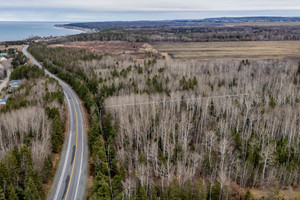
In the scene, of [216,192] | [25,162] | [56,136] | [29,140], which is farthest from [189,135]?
[25,162]

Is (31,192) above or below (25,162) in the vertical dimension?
below

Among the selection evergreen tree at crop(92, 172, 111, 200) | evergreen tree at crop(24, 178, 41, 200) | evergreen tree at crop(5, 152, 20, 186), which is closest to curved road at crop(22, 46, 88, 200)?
evergreen tree at crop(92, 172, 111, 200)

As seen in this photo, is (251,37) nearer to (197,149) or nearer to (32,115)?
(197,149)

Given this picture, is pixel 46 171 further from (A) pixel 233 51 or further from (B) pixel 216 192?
(A) pixel 233 51

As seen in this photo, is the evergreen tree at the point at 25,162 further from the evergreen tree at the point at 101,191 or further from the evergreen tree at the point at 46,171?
the evergreen tree at the point at 101,191

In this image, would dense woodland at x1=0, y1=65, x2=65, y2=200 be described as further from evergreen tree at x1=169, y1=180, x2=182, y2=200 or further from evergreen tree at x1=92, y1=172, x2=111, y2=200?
evergreen tree at x1=169, y1=180, x2=182, y2=200

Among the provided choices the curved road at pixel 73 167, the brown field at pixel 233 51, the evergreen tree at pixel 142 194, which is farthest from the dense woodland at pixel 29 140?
the brown field at pixel 233 51
